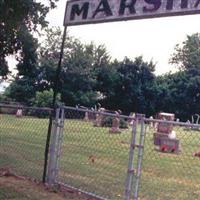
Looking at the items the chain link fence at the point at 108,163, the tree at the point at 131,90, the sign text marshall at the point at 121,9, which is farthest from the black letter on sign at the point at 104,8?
the tree at the point at 131,90

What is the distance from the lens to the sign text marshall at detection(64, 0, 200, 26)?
7.43 meters

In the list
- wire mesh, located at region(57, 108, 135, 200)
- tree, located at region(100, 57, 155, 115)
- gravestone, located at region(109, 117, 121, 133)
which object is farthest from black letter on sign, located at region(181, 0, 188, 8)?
tree, located at region(100, 57, 155, 115)

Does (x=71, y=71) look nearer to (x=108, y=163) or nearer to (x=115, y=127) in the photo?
(x=115, y=127)

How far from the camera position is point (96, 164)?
43.4ft

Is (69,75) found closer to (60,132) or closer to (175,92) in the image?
(175,92)

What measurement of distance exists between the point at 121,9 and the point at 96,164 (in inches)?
232

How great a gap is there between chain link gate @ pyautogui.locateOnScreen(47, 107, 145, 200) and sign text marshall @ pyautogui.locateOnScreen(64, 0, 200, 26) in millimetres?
1679

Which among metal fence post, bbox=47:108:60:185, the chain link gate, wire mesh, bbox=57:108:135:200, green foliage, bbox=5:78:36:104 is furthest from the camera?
green foliage, bbox=5:78:36:104

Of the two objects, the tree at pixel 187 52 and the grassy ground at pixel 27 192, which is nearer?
the grassy ground at pixel 27 192

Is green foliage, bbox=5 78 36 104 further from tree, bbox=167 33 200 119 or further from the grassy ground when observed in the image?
the grassy ground

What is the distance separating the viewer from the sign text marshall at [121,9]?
292 inches

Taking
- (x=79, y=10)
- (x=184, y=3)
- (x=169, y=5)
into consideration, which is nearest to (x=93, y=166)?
(x=79, y=10)

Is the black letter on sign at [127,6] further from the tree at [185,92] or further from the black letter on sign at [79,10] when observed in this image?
the tree at [185,92]

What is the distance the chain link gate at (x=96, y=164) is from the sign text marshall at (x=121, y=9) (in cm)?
168
